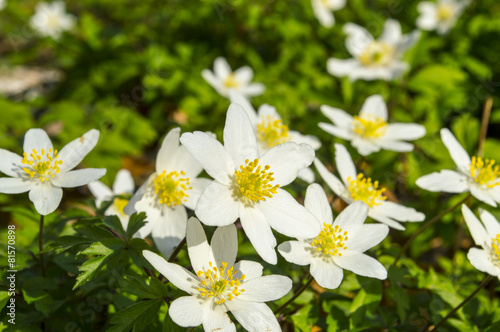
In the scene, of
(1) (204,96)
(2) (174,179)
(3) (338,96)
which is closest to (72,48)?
(1) (204,96)

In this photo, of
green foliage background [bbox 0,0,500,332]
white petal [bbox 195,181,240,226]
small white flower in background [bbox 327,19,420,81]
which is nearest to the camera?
white petal [bbox 195,181,240,226]

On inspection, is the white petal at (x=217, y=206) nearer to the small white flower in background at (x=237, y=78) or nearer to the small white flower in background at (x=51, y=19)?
the small white flower in background at (x=237, y=78)

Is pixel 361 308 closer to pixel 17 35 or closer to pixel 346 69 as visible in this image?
pixel 346 69

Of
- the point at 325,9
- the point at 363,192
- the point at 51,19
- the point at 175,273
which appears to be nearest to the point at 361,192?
the point at 363,192

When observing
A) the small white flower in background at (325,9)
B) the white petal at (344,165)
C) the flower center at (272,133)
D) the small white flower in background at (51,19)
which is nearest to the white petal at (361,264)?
the white petal at (344,165)

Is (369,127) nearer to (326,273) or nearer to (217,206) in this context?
(326,273)

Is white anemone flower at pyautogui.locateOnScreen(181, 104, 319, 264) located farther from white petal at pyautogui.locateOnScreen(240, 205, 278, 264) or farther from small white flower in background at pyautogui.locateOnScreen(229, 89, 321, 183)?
small white flower in background at pyautogui.locateOnScreen(229, 89, 321, 183)

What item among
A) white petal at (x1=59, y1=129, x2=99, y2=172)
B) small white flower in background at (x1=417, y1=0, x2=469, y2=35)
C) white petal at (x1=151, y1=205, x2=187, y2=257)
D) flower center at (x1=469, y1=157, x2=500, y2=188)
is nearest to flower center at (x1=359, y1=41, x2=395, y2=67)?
small white flower in background at (x1=417, y1=0, x2=469, y2=35)
